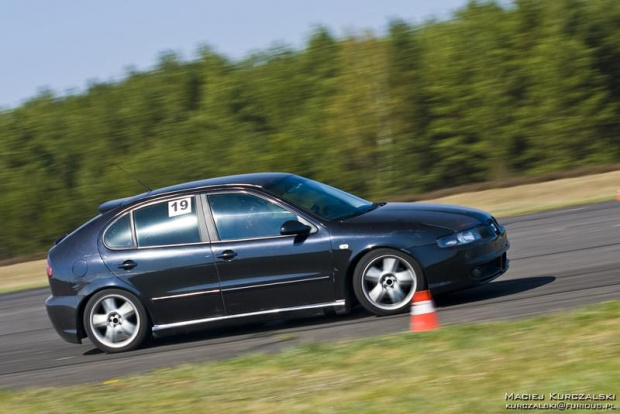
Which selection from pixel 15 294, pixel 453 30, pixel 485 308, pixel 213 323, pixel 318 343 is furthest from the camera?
pixel 453 30

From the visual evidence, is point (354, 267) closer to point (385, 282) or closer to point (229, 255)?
point (385, 282)

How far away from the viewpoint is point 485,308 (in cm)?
930

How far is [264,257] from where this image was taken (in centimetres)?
971

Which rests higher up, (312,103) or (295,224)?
(312,103)

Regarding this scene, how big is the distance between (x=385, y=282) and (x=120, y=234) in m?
2.79

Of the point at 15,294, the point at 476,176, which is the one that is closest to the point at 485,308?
the point at 15,294

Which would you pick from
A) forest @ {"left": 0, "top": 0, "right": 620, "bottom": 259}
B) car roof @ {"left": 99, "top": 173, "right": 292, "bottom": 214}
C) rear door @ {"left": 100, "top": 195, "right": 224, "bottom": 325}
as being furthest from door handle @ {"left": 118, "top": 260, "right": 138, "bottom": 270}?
forest @ {"left": 0, "top": 0, "right": 620, "bottom": 259}

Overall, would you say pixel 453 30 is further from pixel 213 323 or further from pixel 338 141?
pixel 213 323

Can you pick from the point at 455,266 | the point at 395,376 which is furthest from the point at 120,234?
the point at 395,376

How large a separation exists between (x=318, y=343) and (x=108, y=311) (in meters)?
2.72

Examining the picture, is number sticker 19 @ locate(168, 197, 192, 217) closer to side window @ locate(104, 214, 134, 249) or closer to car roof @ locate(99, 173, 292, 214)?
car roof @ locate(99, 173, 292, 214)

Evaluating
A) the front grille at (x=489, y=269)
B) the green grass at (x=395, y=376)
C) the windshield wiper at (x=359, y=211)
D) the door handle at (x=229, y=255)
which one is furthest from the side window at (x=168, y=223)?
the front grille at (x=489, y=269)

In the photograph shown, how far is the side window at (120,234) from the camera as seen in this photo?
1026cm

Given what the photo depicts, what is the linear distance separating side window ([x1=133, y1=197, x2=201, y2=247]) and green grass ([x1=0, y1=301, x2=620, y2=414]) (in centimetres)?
202
